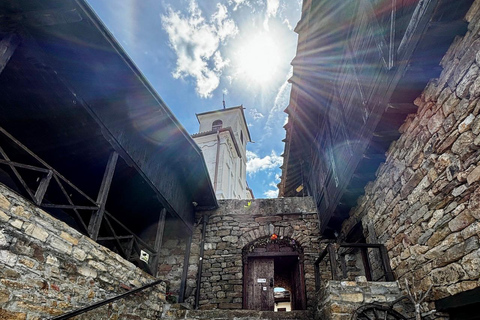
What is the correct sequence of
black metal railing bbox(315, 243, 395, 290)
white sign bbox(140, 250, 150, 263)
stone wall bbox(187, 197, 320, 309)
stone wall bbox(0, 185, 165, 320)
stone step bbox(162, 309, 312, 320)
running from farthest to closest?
stone wall bbox(187, 197, 320, 309), white sign bbox(140, 250, 150, 263), stone step bbox(162, 309, 312, 320), black metal railing bbox(315, 243, 395, 290), stone wall bbox(0, 185, 165, 320)

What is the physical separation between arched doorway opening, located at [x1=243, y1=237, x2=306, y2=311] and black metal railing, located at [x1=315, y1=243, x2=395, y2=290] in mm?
846

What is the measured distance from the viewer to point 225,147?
17.6m

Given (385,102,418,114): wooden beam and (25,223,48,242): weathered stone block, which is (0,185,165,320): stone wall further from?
(385,102,418,114): wooden beam

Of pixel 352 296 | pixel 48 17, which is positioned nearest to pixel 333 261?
pixel 352 296

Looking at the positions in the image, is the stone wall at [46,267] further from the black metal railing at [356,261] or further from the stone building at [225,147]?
the stone building at [225,147]

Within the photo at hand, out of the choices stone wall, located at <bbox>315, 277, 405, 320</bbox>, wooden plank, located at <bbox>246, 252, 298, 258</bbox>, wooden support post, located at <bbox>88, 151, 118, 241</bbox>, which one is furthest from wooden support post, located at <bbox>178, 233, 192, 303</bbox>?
stone wall, located at <bbox>315, 277, 405, 320</bbox>

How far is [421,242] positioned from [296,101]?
14.4 ft

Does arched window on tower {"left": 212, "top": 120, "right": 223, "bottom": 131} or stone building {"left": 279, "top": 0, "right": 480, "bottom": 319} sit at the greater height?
arched window on tower {"left": 212, "top": 120, "right": 223, "bottom": 131}

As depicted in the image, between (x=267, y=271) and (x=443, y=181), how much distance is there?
4989 mm

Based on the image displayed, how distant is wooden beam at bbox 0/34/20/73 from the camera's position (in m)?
2.78

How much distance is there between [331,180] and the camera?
634cm

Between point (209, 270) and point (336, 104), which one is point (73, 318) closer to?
point (209, 270)

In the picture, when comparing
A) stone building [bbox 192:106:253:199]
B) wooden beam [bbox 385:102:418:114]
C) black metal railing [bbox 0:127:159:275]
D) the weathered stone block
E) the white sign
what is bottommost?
the weathered stone block

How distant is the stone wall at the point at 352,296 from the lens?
155 inches
